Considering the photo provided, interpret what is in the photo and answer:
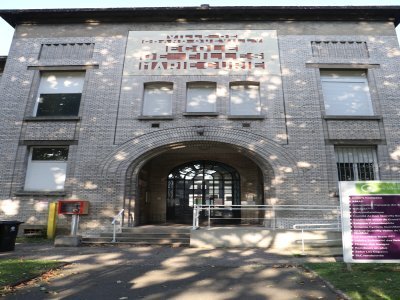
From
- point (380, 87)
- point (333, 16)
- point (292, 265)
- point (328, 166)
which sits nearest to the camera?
point (292, 265)

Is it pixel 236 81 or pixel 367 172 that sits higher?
pixel 236 81

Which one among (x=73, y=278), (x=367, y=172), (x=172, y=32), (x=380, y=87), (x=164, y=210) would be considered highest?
(x=172, y=32)

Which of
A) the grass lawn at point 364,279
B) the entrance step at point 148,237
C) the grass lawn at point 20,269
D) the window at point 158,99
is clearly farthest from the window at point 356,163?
the grass lawn at point 20,269

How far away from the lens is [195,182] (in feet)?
51.2

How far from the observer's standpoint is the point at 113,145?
12.8m

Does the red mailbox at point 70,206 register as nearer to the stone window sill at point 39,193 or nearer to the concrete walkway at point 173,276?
the stone window sill at point 39,193

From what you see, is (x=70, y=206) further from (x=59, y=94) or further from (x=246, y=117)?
(x=246, y=117)

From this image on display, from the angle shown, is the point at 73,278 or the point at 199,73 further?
the point at 199,73

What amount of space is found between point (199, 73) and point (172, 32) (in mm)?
2684

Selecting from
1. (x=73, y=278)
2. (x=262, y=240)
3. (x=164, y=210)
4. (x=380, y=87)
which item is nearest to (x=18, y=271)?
(x=73, y=278)

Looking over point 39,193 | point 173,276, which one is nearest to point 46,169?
point 39,193

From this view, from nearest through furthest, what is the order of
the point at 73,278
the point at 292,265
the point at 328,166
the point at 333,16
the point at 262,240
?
the point at 73,278 → the point at 292,265 → the point at 262,240 → the point at 328,166 → the point at 333,16

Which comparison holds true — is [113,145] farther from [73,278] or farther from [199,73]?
[73,278]

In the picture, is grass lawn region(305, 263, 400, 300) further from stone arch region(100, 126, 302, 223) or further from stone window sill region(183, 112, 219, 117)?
stone window sill region(183, 112, 219, 117)
